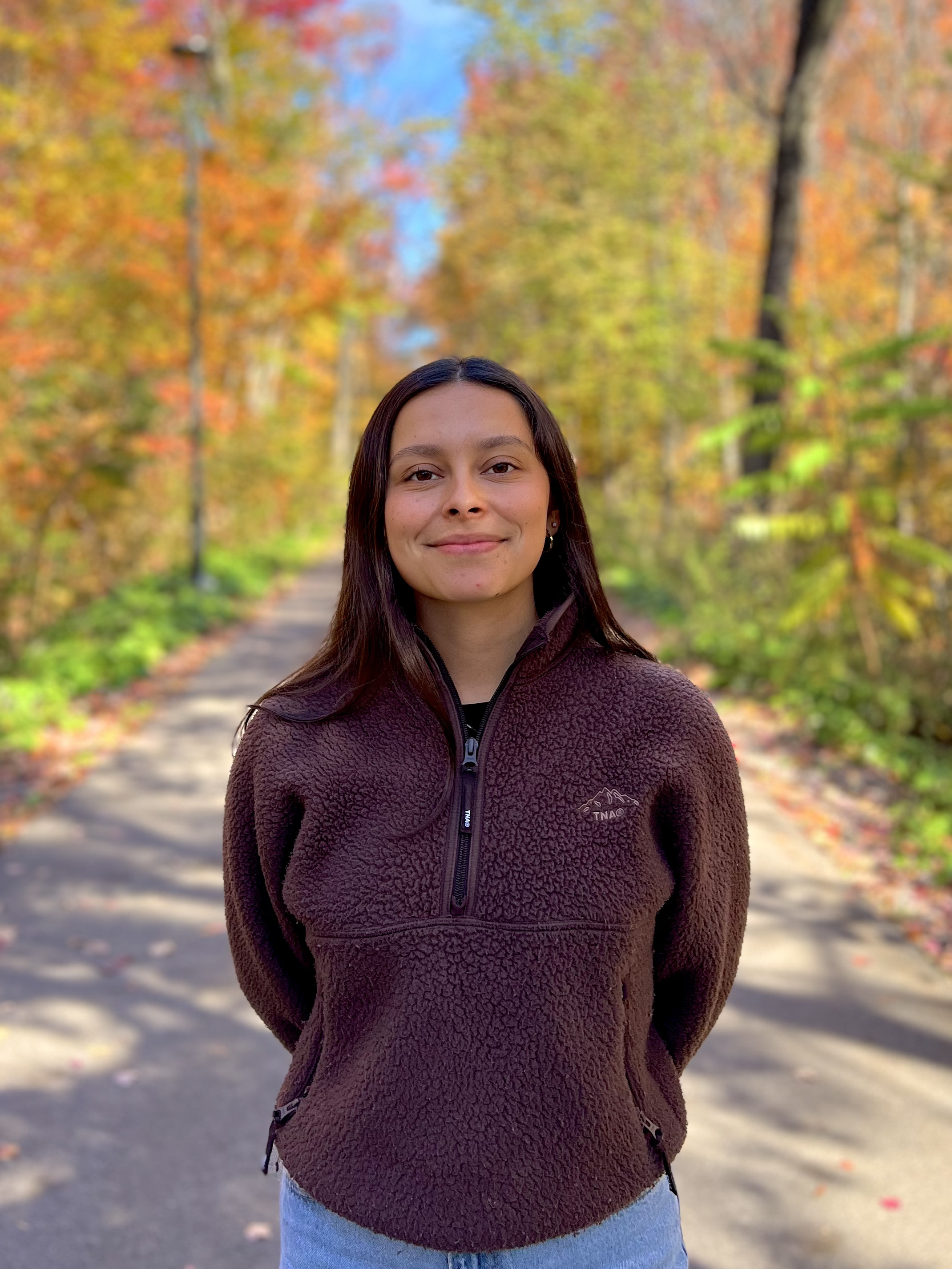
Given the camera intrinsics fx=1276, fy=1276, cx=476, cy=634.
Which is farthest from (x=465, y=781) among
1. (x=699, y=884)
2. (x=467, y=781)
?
(x=699, y=884)

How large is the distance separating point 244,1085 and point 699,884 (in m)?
3.10

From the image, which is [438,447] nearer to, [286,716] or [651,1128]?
[286,716]

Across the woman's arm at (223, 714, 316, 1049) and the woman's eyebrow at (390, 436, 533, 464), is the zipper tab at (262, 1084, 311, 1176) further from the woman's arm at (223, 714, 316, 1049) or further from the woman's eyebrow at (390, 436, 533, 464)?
the woman's eyebrow at (390, 436, 533, 464)

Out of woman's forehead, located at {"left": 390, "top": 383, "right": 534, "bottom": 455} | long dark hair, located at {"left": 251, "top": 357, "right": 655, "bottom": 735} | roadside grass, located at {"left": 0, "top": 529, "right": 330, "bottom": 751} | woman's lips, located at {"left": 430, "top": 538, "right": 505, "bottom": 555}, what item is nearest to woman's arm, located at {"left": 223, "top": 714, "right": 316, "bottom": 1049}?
long dark hair, located at {"left": 251, "top": 357, "right": 655, "bottom": 735}

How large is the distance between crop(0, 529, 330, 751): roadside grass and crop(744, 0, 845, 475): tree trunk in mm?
6273

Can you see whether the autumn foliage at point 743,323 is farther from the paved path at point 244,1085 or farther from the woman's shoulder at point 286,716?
the woman's shoulder at point 286,716

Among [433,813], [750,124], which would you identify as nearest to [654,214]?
[750,124]

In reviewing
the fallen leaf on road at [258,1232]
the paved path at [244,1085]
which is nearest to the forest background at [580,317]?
the paved path at [244,1085]

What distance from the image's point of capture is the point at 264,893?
1.99 metres

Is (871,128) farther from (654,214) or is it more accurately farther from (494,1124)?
(494,1124)

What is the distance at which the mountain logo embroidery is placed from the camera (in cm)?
175

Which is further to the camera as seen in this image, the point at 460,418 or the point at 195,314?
the point at 195,314

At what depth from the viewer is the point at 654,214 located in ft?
69.3

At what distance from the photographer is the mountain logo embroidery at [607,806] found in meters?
1.75
